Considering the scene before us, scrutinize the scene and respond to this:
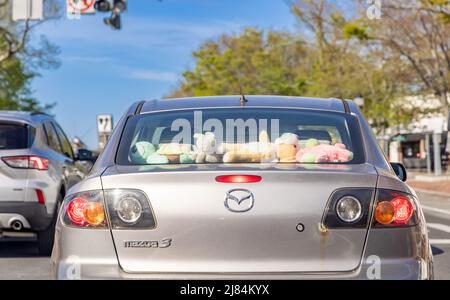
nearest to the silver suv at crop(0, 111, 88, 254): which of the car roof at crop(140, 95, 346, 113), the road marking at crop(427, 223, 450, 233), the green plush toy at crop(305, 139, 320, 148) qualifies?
A: the car roof at crop(140, 95, 346, 113)

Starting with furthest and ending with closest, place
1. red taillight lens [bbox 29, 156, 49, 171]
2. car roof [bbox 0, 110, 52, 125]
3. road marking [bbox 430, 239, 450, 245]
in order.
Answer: road marking [bbox 430, 239, 450, 245] → car roof [bbox 0, 110, 52, 125] → red taillight lens [bbox 29, 156, 49, 171]

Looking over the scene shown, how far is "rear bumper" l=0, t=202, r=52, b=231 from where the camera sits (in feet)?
28.1

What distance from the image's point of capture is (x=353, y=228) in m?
3.85

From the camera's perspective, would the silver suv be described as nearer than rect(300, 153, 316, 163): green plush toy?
No

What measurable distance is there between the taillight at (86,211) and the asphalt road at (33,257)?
5.64ft

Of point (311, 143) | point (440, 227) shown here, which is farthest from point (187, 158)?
point (440, 227)

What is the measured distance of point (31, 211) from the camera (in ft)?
28.3

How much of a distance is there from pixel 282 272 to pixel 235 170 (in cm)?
54

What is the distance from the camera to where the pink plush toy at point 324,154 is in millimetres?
4449

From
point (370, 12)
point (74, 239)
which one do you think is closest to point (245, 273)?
point (74, 239)

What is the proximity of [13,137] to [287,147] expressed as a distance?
5.01 meters

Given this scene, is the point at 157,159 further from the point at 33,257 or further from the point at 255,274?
the point at 33,257

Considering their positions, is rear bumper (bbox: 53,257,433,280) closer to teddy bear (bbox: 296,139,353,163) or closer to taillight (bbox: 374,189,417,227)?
taillight (bbox: 374,189,417,227)

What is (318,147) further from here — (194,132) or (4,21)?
(4,21)
